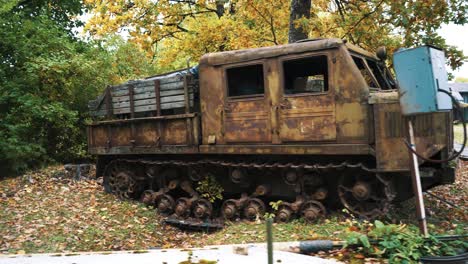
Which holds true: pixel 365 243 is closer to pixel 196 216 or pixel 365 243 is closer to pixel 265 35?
pixel 196 216

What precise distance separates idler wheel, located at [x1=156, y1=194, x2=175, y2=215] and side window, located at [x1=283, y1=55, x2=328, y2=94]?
3144 mm

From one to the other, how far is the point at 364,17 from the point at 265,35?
383 centimetres

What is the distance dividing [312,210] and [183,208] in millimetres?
2638

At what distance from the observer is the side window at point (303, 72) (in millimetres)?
7625

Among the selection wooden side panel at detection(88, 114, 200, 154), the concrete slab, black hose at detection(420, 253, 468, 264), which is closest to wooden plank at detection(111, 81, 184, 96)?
wooden side panel at detection(88, 114, 200, 154)

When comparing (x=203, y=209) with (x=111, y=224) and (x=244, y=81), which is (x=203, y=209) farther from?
(x=244, y=81)

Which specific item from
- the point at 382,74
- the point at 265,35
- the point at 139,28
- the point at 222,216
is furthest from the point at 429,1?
the point at 139,28

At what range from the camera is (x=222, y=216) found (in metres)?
8.26

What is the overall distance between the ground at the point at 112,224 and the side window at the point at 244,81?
7.75 ft

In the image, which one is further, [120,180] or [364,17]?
[364,17]

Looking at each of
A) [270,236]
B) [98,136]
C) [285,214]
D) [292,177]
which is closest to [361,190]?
[292,177]

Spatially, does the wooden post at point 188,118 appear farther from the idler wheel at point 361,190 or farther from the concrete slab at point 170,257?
the concrete slab at point 170,257

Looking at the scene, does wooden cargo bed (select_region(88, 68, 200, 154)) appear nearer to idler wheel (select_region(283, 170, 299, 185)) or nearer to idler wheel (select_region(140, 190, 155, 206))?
idler wheel (select_region(140, 190, 155, 206))

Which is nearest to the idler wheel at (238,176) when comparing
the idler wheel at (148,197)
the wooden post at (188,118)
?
the wooden post at (188,118)
